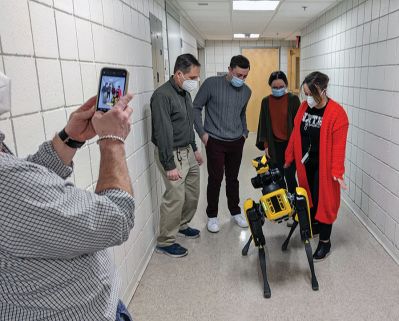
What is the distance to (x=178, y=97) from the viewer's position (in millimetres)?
2547

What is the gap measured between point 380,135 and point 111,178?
2.52m

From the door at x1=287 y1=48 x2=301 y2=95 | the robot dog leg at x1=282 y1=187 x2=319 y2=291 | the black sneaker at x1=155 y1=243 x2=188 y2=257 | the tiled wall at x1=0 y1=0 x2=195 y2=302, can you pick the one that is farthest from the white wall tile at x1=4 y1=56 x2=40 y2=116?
the door at x1=287 y1=48 x2=301 y2=95

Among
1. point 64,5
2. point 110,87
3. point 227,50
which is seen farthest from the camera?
point 227,50

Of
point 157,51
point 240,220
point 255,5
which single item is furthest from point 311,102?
point 255,5

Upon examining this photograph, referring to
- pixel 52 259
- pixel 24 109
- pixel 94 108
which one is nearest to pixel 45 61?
pixel 24 109

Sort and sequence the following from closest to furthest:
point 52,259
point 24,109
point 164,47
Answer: point 52,259 → point 24,109 → point 164,47

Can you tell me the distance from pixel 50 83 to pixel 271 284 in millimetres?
1757

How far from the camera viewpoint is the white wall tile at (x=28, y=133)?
43.7 inches

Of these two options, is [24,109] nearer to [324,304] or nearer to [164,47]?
[324,304]

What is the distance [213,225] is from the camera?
3082 millimetres

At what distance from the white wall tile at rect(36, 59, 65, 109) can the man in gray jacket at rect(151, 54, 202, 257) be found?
1051mm

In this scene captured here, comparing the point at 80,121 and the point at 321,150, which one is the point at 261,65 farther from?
the point at 80,121

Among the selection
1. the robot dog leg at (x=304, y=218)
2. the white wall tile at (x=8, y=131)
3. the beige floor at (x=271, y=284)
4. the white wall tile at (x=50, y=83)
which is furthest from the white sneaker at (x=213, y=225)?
the white wall tile at (x=8, y=131)

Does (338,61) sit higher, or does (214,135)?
(338,61)
